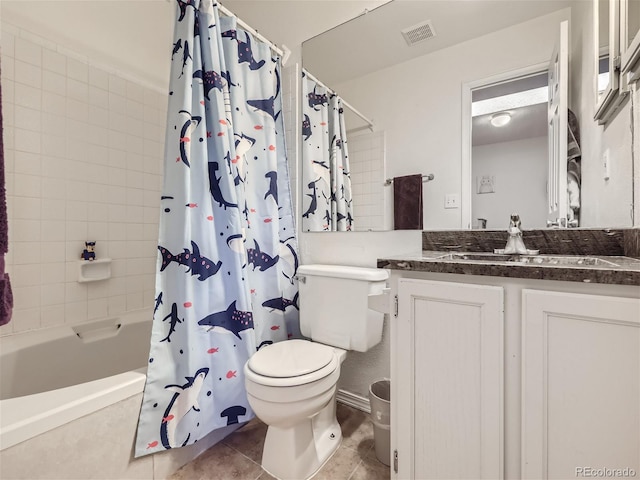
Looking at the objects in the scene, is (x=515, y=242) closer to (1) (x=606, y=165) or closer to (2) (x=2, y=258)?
(1) (x=606, y=165)

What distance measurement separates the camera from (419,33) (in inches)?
58.1

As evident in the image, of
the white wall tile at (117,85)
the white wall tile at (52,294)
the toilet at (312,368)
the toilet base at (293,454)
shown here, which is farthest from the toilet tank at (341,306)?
the white wall tile at (117,85)

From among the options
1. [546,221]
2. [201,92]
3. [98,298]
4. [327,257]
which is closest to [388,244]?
[327,257]

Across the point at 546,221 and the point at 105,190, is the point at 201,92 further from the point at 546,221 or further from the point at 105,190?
the point at 546,221

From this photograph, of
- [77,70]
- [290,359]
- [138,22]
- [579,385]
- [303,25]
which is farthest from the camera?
[138,22]

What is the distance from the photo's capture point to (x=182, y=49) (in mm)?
1279

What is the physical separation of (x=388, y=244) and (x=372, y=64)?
959mm

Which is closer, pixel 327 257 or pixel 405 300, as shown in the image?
pixel 405 300

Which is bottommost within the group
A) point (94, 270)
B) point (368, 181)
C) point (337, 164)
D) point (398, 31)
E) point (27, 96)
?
point (94, 270)

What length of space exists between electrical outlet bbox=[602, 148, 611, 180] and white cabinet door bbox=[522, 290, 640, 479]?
631 millimetres

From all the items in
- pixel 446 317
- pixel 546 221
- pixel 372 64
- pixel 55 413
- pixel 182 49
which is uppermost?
pixel 372 64

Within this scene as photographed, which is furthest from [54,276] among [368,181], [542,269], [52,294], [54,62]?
[542,269]

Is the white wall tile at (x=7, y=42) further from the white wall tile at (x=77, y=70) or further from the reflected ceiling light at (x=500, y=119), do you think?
the reflected ceiling light at (x=500, y=119)

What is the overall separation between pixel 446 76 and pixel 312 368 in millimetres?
1403
